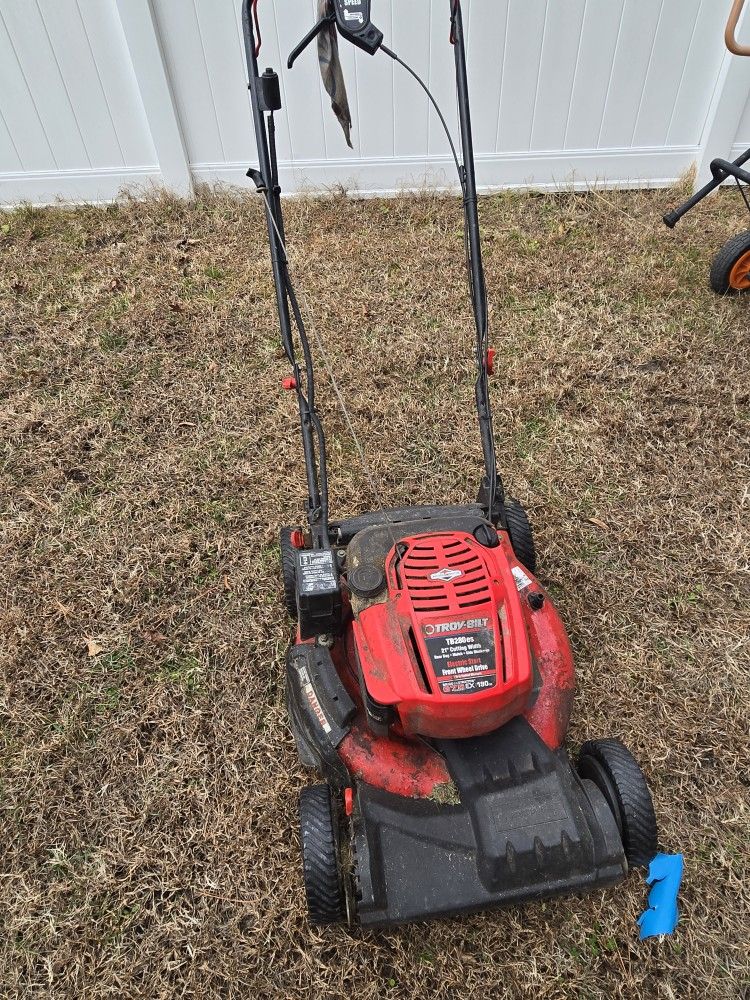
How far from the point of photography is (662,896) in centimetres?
167

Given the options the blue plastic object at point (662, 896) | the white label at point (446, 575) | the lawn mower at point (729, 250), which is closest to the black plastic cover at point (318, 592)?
the white label at point (446, 575)

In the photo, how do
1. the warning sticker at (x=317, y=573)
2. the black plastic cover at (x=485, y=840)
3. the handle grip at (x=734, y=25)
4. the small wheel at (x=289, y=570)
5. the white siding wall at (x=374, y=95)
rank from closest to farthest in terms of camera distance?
the black plastic cover at (x=485, y=840)
the warning sticker at (x=317, y=573)
the small wheel at (x=289, y=570)
the handle grip at (x=734, y=25)
the white siding wall at (x=374, y=95)

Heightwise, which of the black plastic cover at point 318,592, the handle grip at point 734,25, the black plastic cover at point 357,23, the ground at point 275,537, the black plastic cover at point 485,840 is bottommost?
the ground at point 275,537

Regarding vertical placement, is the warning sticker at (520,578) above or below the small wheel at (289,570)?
above

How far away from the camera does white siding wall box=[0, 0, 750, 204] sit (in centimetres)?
355

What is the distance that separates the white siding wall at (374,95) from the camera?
3555 millimetres

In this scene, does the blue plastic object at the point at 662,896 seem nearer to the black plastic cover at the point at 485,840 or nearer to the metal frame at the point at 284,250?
the black plastic cover at the point at 485,840

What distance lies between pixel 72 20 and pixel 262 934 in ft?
12.9

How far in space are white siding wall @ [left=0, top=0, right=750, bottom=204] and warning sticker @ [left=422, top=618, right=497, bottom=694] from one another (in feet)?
10.2

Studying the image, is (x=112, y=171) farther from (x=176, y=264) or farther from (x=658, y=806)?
A: (x=658, y=806)

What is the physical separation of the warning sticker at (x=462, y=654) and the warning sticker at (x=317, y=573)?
26 cm

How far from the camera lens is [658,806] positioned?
1.88 metres

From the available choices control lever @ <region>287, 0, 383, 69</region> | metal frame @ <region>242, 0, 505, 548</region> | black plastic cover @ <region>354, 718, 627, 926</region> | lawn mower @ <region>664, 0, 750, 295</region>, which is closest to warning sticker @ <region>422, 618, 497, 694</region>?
black plastic cover @ <region>354, 718, 627, 926</region>

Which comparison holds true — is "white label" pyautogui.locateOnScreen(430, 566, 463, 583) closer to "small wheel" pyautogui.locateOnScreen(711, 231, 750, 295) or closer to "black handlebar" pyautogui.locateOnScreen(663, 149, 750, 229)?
"black handlebar" pyautogui.locateOnScreen(663, 149, 750, 229)
